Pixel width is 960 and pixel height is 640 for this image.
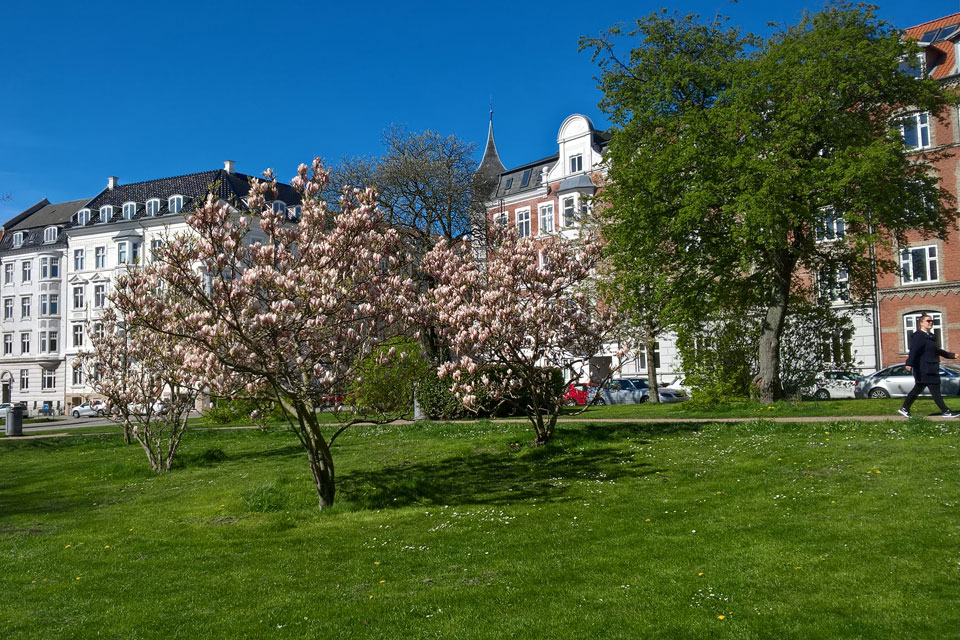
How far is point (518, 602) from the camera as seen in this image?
6.16 metres

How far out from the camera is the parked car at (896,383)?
28078 mm

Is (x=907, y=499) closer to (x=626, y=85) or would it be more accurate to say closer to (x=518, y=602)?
(x=518, y=602)

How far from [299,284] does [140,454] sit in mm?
12021

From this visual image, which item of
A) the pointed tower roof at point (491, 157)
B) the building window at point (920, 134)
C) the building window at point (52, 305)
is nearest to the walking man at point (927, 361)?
the building window at point (920, 134)

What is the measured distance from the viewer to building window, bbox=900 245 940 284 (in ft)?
122

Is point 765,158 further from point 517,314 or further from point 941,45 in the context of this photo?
point 941,45

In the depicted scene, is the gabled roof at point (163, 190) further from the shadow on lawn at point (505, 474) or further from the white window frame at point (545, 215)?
the shadow on lawn at point (505, 474)

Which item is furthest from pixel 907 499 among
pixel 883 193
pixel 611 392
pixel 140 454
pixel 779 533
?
pixel 611 392

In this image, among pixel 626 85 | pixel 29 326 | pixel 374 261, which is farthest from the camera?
pixel 29 326

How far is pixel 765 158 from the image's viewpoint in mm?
21594

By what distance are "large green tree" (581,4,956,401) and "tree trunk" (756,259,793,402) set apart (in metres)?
0.04

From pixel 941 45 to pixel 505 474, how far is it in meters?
38.6

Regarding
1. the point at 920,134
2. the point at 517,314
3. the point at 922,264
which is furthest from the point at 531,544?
the point at 920,134

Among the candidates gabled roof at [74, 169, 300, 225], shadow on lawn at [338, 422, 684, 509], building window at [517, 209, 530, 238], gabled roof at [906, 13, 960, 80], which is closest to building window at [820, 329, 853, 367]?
shadow on lawn at [338, 422, 684, 509]
